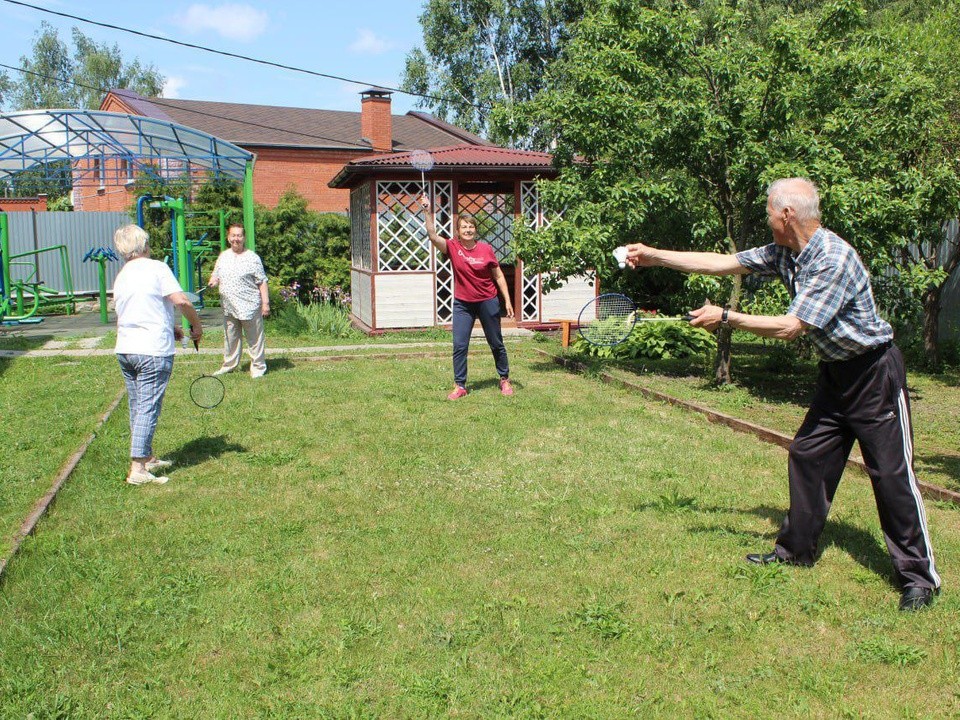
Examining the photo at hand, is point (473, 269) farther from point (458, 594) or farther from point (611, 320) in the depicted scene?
point (458, 594)

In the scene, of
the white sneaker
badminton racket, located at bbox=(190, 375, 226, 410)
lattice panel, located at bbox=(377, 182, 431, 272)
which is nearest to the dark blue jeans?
badminton racket, located at bbox=(190, 375, 226, 410)

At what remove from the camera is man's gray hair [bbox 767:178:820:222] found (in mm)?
4145

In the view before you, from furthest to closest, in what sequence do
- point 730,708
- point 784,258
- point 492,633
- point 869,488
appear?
point 869,488 < point 784,258 < point 492,633 < point 730,708

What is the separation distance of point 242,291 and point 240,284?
9cm

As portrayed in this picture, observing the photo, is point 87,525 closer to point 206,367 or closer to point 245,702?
point 245,702

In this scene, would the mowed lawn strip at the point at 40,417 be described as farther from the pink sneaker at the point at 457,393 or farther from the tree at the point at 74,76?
the tree at the point at 74,76

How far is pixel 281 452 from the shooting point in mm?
6840

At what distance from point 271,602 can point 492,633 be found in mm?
1099

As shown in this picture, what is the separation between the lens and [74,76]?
206ft

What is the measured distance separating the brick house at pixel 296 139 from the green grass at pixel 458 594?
2708 cm

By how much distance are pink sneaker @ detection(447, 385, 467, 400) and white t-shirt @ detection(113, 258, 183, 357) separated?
11.8 feet

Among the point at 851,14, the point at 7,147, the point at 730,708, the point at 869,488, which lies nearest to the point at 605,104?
the point at 851,14

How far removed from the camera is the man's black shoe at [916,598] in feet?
13.1

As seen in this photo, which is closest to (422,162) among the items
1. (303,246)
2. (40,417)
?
(40,417)
